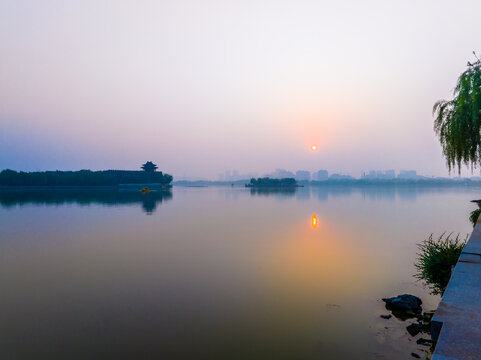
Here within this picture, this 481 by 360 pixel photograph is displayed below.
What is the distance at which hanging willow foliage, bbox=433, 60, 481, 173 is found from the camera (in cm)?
1089

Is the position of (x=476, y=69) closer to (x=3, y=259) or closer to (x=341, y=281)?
(x=341, y=281)

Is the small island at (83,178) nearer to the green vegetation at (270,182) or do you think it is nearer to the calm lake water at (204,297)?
the green vegetation at (270,182)

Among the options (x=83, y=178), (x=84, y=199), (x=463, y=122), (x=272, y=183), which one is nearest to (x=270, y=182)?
(x=272, y=183)

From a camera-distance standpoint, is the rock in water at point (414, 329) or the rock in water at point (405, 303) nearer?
the rock in water at point (414, 329)

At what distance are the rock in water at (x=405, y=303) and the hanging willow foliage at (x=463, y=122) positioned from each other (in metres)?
7.96

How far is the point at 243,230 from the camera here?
20.5m

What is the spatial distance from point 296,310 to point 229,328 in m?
2.00

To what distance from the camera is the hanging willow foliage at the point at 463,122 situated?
10.9 metres

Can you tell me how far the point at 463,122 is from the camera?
12.0m

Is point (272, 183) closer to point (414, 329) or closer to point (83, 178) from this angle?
point (83, 178)

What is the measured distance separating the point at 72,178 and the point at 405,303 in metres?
114

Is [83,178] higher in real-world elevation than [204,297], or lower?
higher

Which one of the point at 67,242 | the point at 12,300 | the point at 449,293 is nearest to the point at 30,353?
the point at 12,300

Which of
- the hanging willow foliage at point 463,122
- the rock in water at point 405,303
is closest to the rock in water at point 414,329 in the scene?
the rock in water at point 405,303
